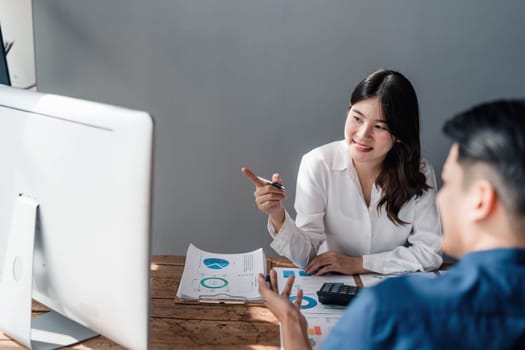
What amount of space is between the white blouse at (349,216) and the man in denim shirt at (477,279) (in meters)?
0.95

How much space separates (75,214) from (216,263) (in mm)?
595

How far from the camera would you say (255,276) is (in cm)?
164

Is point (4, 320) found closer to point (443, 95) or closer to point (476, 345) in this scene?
point (476, 345)

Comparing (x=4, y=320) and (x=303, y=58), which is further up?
(x=303, y=58)

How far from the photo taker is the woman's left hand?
1.69 m

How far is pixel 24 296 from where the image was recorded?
1312 millimetres

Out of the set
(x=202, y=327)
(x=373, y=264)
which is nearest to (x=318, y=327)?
(x=202, y=327)

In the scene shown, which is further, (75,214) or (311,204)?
(311,204)

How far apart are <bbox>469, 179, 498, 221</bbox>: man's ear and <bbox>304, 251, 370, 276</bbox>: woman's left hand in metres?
0.85

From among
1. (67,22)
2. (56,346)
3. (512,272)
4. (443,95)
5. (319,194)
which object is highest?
(67,22)

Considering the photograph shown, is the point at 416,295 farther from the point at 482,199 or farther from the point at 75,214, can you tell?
the point at 75,214

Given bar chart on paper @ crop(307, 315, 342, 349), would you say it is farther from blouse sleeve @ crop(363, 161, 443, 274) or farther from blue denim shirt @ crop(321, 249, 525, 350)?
blue denim shirt @ crop(321, 249, 525, 350)

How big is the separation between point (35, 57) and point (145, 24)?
490 mm

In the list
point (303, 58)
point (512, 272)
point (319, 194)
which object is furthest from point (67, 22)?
point (512, 272)
